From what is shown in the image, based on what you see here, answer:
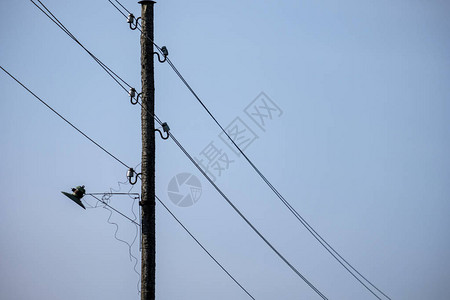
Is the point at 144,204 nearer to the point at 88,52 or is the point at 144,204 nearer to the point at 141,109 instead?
the point at 141,109

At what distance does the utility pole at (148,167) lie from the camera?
13852 mm

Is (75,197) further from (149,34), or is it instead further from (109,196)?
(149,34)

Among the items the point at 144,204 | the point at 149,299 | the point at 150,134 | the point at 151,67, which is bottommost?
the point at 149,299

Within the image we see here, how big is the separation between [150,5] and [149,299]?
5789 mm

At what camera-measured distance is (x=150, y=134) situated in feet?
46.3

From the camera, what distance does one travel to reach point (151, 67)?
1447cm

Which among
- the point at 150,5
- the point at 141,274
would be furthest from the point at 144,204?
the point at 150,5

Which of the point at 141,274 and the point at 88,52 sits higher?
the point at 88,52

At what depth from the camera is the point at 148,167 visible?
1406cm

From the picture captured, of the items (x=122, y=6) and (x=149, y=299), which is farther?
(x=122, y=6)

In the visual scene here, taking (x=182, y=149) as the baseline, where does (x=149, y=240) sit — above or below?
below

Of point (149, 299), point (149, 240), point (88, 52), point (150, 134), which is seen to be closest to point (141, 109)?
point (150, 134)

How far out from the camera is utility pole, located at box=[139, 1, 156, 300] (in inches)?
545

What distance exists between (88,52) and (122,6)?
210 centimetres
